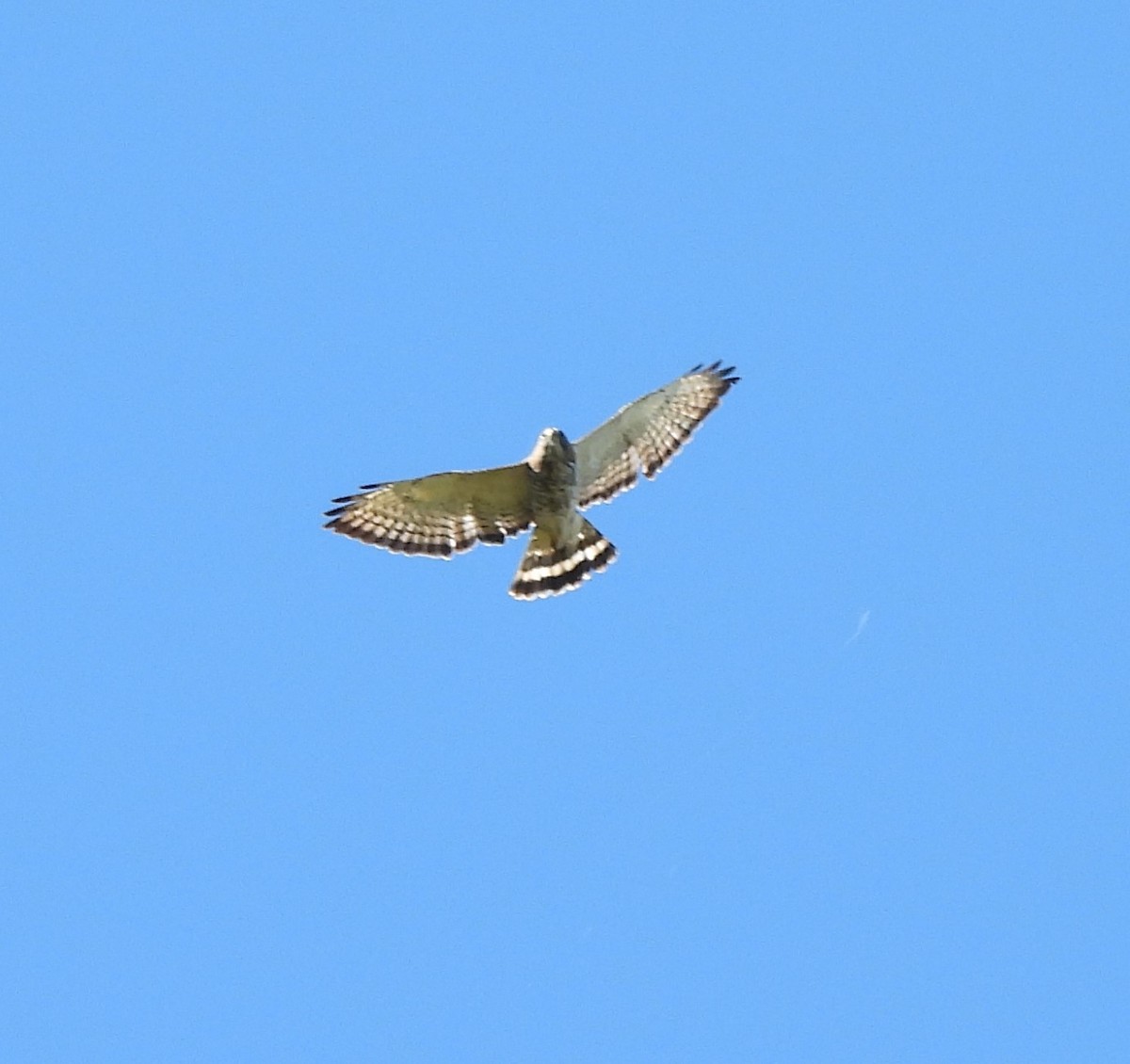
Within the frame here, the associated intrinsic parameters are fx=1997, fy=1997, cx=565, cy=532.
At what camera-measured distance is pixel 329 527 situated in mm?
16062

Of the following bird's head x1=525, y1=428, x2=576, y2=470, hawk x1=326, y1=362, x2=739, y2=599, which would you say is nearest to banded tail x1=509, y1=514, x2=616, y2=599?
hawk x1=326, y1=362, x2=739, y2=599

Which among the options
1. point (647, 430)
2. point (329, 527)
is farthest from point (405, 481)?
point (647, 430)

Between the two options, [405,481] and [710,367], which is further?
[710,367]

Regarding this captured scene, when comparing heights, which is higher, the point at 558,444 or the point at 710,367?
the point at 710,367

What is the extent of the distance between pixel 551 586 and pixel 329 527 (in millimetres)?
1902

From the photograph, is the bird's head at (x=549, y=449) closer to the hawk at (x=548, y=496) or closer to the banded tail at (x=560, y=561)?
the hawk at (x=548, y=496)

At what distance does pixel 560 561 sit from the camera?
16.6 meters

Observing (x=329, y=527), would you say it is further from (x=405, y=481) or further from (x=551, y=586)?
(x=551, y=586)

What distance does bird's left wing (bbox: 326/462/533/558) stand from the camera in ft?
52.3

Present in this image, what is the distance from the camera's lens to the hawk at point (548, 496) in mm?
15797

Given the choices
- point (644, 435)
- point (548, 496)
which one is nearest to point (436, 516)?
point (548, 496)

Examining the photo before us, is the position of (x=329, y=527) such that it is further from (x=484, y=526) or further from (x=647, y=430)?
(x=647, y=430)

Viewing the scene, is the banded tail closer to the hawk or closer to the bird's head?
the hawk

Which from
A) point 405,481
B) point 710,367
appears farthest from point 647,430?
point 405,481
